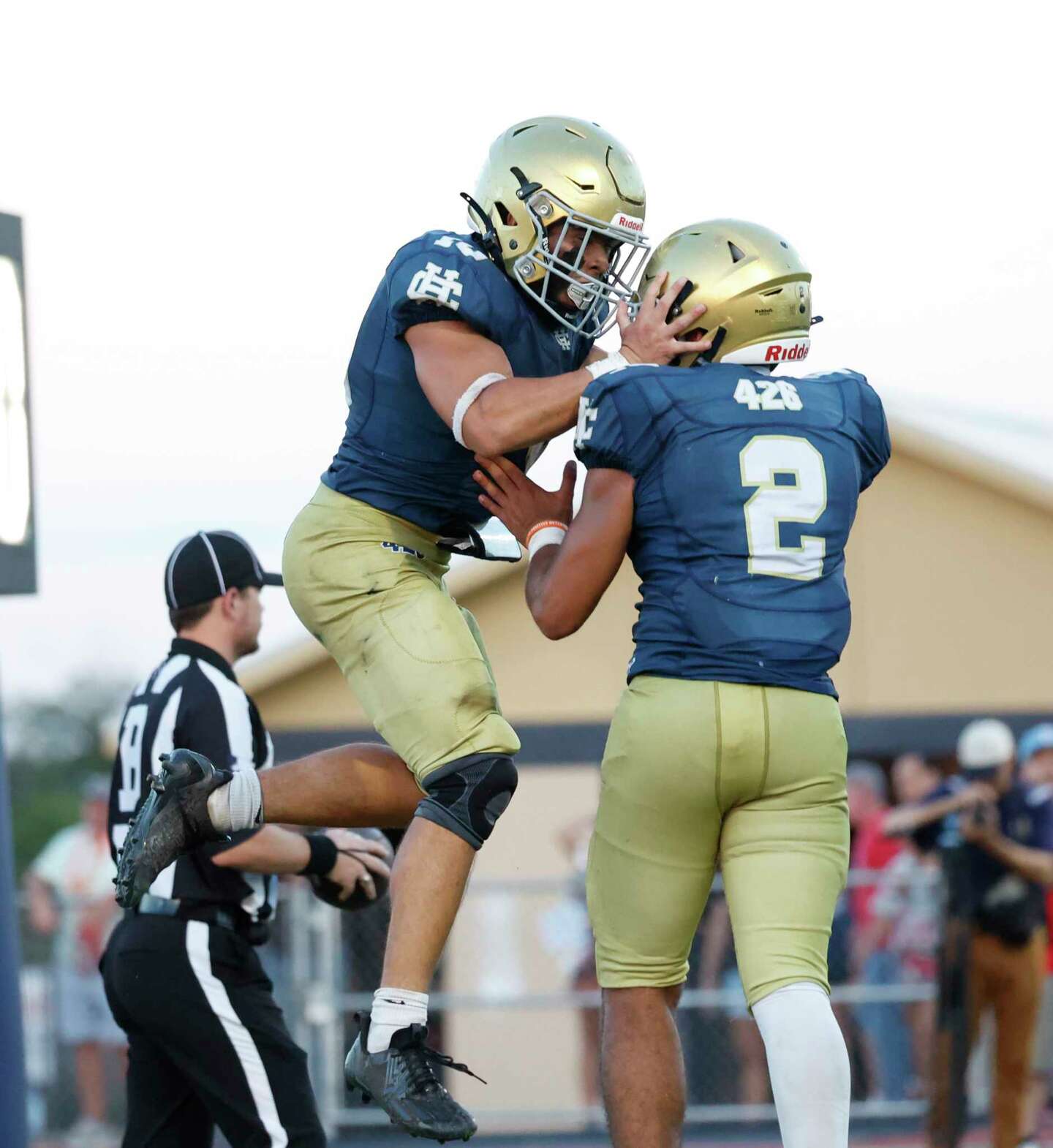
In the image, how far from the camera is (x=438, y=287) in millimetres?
4129

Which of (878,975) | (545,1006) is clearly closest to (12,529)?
(545,1006)

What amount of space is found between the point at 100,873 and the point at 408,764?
7.46 metres

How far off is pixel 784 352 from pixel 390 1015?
1654 mm

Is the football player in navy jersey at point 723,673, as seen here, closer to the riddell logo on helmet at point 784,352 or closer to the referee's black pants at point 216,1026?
the riddell logo on helmet at point 784,352

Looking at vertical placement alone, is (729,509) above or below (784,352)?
below

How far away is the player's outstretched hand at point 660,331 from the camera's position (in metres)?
4.03

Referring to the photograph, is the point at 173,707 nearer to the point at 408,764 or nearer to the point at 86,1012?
the point at 408,764

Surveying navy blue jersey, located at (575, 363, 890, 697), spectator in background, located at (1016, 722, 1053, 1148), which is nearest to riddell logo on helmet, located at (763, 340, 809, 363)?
navy blue jersey, located at (575, 363, 890, 697)

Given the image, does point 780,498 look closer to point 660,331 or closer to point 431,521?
point 660,331

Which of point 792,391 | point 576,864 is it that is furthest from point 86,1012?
point 792,391

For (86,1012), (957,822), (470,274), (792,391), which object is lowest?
(86,1012)

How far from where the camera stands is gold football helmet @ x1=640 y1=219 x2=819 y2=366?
4.00 metres

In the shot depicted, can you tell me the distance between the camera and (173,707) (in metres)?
5.04

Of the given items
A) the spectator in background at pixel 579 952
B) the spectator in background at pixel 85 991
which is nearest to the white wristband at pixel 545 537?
the spectator in background at pixel 579 952
